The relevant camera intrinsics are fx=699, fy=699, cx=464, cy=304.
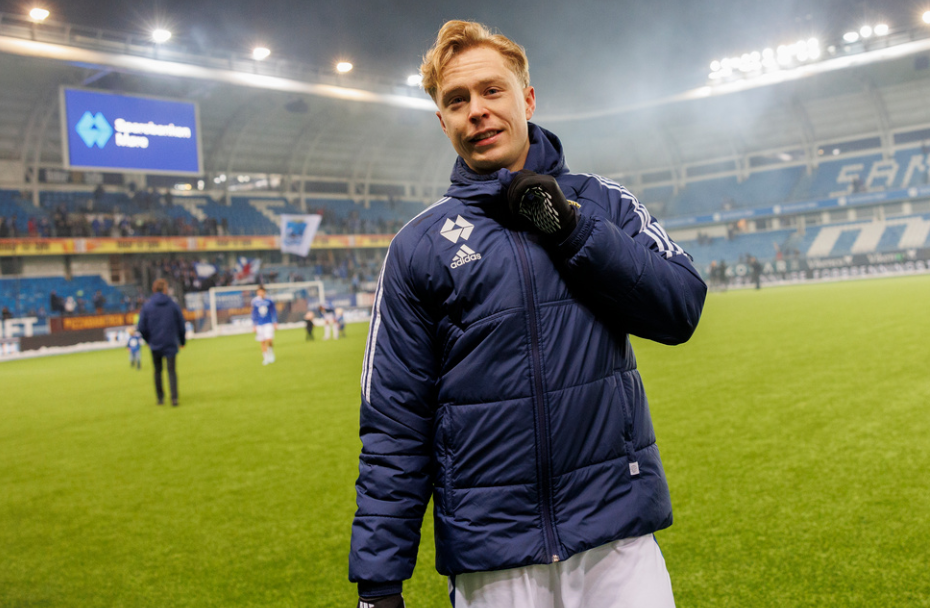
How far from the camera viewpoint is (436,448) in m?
1.73

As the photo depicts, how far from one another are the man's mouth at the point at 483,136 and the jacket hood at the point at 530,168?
0.24 ft

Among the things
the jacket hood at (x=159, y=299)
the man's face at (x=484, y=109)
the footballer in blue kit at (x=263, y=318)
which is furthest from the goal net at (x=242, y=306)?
the man's face at (x=484, y=109)

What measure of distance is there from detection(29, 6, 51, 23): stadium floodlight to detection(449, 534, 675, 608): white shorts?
97.3 feet

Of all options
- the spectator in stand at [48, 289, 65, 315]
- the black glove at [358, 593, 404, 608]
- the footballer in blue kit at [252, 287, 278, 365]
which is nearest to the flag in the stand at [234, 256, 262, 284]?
the spectator in stand at [48, 289, 65, 315]

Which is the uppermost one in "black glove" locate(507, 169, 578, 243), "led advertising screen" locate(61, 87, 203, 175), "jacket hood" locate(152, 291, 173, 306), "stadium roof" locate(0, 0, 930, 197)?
"stadium roof" locate(0, 0, 930, 197)

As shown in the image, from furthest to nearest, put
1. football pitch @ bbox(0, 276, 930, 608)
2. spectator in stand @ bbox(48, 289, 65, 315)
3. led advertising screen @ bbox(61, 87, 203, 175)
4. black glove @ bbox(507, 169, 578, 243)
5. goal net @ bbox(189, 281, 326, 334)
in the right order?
1. goal net @ bbox(189, 281, 326, 334)
2. spectator in stand @ bbox(48, 289, 65, 315)
3. led advertising screen @ bbox(61, 87, 203, 175)
4. football pitch @ bbox(0, 276, 930, 608)
5. black glove @ bbox(507, 169, 578, 243)

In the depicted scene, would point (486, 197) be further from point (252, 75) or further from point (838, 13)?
point (838, 13)

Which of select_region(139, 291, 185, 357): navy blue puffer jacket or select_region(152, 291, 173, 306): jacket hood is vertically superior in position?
select_region(152, 291, 173, 306): jacket hood

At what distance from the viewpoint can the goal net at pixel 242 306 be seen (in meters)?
31.7

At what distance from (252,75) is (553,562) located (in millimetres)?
32734

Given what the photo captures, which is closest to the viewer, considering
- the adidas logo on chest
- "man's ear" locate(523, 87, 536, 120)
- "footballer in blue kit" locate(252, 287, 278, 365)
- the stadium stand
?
the adidas logo on chest

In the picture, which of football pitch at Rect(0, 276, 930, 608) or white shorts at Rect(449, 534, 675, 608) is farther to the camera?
football pitch at Rect(0, 276, 930, 608)

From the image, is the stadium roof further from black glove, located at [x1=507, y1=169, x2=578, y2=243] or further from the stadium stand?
black glove, located at [x1=507, y1=169, x2=578, y2=243]

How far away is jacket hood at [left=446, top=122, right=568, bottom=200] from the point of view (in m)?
1.76
